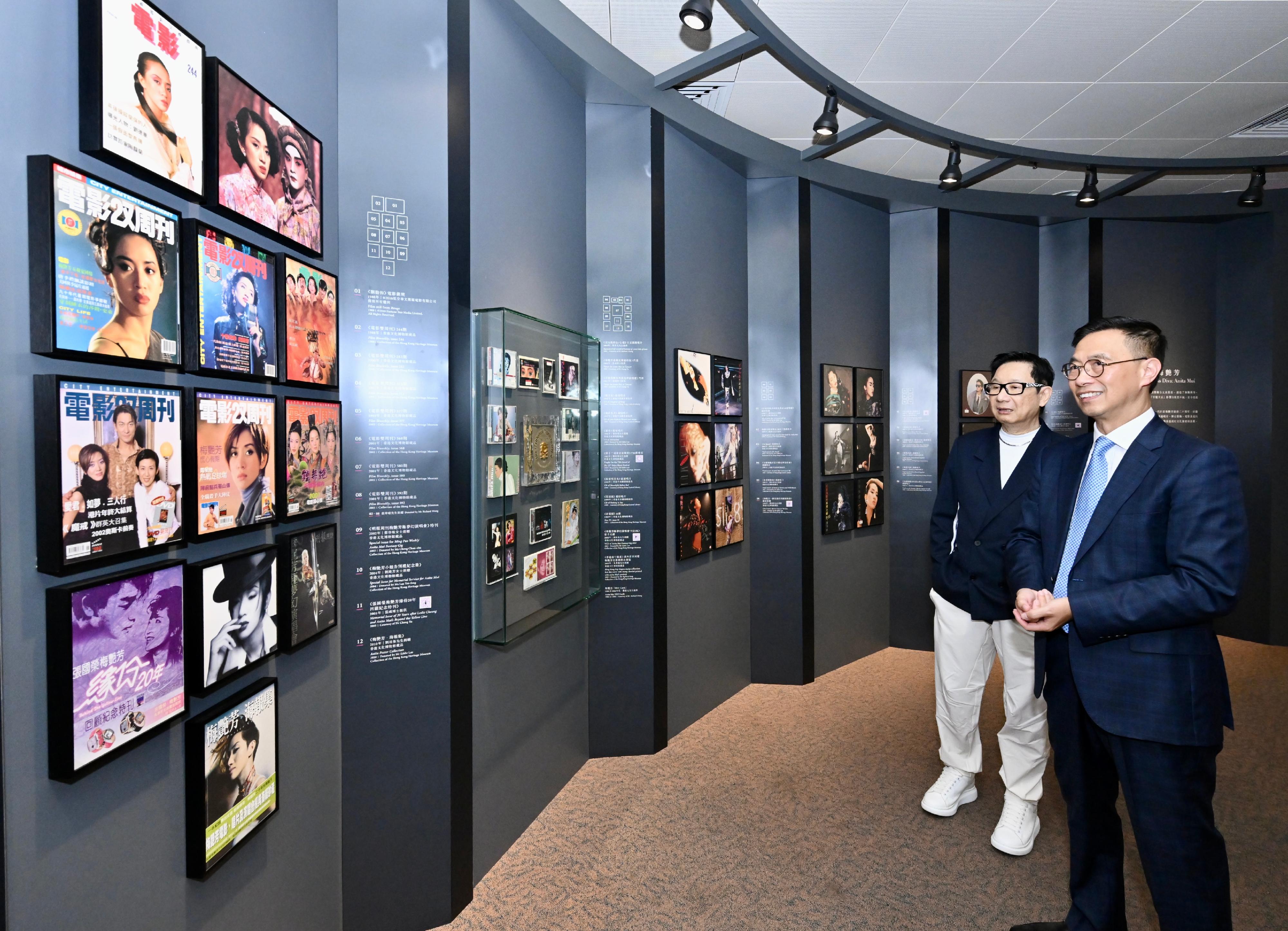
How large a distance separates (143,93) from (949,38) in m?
3.78

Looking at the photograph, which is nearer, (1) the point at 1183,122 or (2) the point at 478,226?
(2) the point at 478,226

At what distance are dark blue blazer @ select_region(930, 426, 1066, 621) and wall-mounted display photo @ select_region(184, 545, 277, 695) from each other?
8.62 feet

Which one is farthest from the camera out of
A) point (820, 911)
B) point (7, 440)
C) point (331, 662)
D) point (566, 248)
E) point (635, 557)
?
point (635, 557)

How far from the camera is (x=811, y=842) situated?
2979mm

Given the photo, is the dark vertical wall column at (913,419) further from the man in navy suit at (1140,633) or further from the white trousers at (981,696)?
the man in navy suit at (1140,633)

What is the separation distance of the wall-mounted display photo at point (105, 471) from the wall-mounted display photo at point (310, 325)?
47 centimetres

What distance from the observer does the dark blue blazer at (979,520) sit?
116 inches

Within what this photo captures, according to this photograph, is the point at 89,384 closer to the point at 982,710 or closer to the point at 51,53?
the point at 51,53

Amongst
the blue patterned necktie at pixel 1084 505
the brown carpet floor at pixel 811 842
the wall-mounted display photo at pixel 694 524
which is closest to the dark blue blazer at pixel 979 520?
the blue patterned necktie at pixel 1084 505

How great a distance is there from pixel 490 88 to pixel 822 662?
4351 mm

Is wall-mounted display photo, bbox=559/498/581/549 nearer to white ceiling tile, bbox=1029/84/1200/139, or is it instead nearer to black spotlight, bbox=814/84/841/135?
black spotlight, bbox=814/84/841/135

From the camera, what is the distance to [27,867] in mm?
1229

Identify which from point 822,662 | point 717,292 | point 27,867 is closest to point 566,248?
point 717,292

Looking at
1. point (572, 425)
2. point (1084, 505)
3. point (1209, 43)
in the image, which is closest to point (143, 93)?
point (572, 425)
